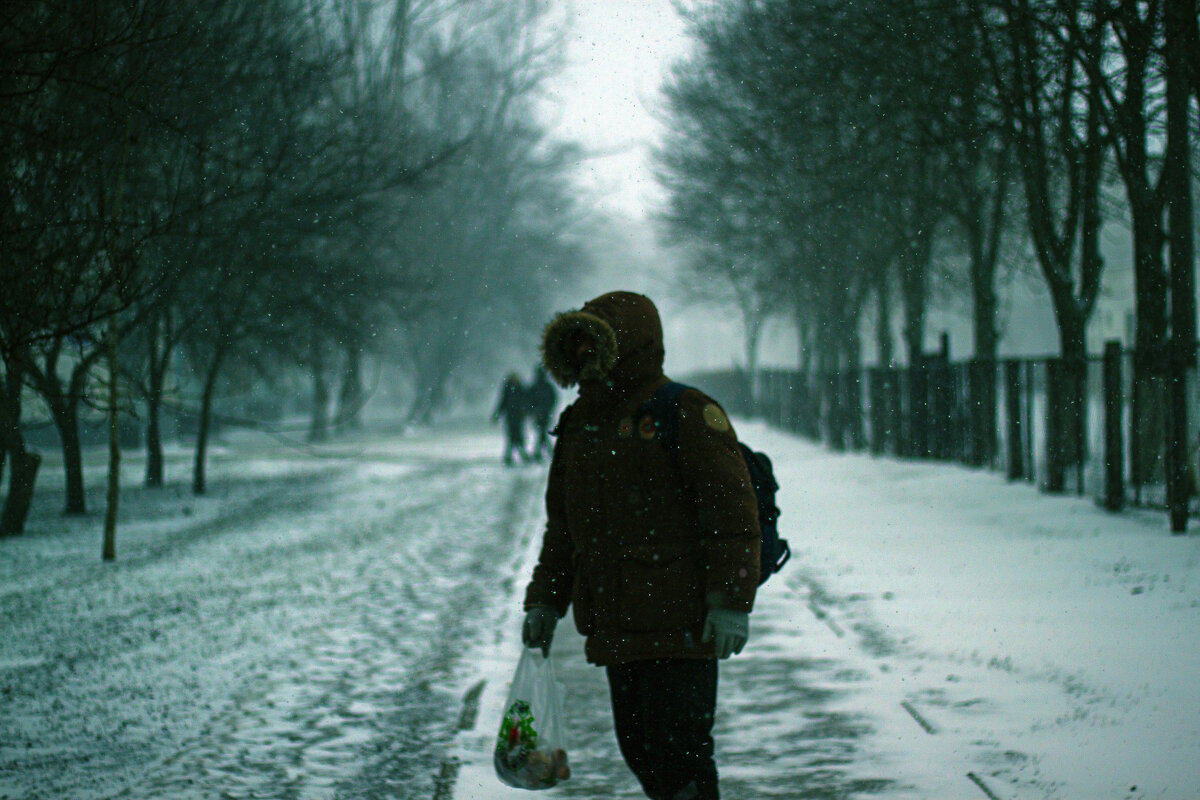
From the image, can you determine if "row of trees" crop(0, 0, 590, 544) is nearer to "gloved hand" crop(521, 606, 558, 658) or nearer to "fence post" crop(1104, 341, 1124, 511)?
"gloved hand" crop(521, 606, 558, 658)

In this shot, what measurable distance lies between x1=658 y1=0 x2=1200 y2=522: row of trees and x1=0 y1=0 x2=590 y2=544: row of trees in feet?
15.5

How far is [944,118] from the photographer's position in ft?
42.7

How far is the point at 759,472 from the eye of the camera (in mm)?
3715

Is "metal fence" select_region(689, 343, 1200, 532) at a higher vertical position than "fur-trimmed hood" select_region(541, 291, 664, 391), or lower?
lower

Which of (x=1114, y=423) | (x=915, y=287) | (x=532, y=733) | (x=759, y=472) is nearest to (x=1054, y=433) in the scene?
(x=1114, y=423)

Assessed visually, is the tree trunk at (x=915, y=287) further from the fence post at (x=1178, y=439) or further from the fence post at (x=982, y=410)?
the fence post at (x=1178, y=439)

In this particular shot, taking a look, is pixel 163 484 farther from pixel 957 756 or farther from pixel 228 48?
pixel 957 756

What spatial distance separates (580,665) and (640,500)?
4209mm

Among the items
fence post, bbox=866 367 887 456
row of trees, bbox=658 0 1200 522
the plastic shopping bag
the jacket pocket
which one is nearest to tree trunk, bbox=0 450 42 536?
row of trees, bbox=658 0 1200 522

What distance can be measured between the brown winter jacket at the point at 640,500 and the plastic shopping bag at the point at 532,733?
0.38 meters

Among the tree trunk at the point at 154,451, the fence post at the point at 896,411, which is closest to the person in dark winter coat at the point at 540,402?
the fence post at the point at 896,411

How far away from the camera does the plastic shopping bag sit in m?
3.88

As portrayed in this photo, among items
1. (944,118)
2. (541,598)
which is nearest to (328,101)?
(944,118)

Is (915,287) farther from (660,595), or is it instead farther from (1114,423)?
(660,595)
